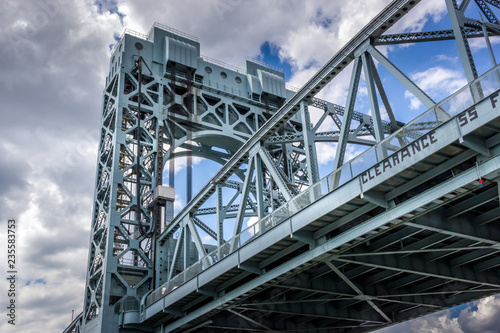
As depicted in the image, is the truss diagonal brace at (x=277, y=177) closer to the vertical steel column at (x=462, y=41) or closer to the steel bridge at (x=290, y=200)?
the steel bridge at (x=290, y=200)

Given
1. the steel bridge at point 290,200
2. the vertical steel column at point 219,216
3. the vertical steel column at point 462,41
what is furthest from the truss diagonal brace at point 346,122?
the vertical steel column at point 219,216

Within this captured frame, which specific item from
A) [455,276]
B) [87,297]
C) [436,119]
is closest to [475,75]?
[436,119]

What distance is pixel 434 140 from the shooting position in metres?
18.3

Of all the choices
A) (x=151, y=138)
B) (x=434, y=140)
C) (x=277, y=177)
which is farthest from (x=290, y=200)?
(x=151, y=138)

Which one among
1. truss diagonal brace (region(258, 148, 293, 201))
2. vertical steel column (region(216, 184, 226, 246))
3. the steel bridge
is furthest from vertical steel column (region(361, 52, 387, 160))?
vertical steel column (region(216, 184, 226, 246))

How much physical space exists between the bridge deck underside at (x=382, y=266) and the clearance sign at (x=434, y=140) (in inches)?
11.6

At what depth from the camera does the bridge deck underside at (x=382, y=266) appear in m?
20.0

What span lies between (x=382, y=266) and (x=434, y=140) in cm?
871

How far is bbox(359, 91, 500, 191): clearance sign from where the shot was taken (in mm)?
16922

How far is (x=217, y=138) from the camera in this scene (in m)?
53.1

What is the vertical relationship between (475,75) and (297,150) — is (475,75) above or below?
below

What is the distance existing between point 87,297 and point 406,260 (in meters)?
27.7

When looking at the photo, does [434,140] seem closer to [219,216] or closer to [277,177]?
[277,177]

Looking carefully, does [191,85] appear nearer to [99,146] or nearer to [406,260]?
[99,146]
